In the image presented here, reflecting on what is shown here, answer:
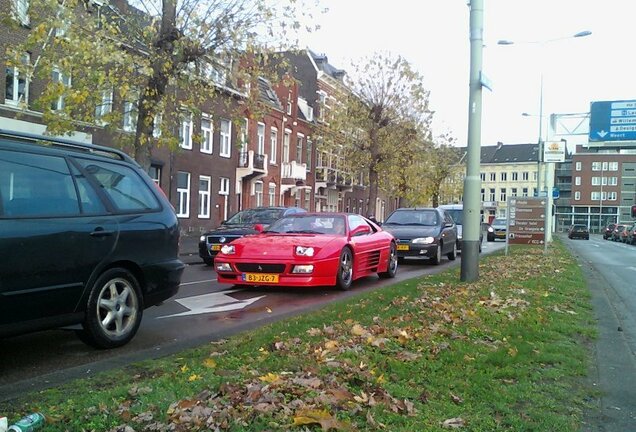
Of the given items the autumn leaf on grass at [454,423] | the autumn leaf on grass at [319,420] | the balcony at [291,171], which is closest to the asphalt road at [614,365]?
the autumn leaf on grass at [454,423]

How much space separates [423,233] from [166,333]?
1045 cm

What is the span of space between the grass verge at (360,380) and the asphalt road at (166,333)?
0.46 metres

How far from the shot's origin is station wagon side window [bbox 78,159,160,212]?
18.5ft

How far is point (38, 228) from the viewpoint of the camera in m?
4.70

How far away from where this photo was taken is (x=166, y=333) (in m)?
6.38

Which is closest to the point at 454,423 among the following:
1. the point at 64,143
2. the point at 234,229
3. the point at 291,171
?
the point at 64,143

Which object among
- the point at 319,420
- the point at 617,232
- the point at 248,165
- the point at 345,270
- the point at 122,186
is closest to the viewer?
the point at 319,420

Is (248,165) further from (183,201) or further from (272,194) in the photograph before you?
(183,201)

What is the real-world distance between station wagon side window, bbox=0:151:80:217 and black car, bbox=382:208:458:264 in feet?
37.4

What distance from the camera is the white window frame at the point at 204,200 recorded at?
31442mm

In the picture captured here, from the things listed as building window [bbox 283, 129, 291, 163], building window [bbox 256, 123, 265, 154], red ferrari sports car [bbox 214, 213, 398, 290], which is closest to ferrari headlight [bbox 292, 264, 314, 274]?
red ferrari sports car [bbox 214, 213, 398, 290]

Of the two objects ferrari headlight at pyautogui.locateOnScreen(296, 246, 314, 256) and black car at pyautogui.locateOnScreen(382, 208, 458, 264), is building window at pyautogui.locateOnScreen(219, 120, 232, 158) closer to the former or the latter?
black car at pyautogui.locateOnScreen(382, 208, 458, 264)

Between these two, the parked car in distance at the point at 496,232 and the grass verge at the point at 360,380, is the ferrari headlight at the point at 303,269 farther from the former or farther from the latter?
the parked car in distance at the point at 496,232

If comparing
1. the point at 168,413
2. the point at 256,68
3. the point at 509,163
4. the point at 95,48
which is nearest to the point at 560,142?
the point at 256,68
